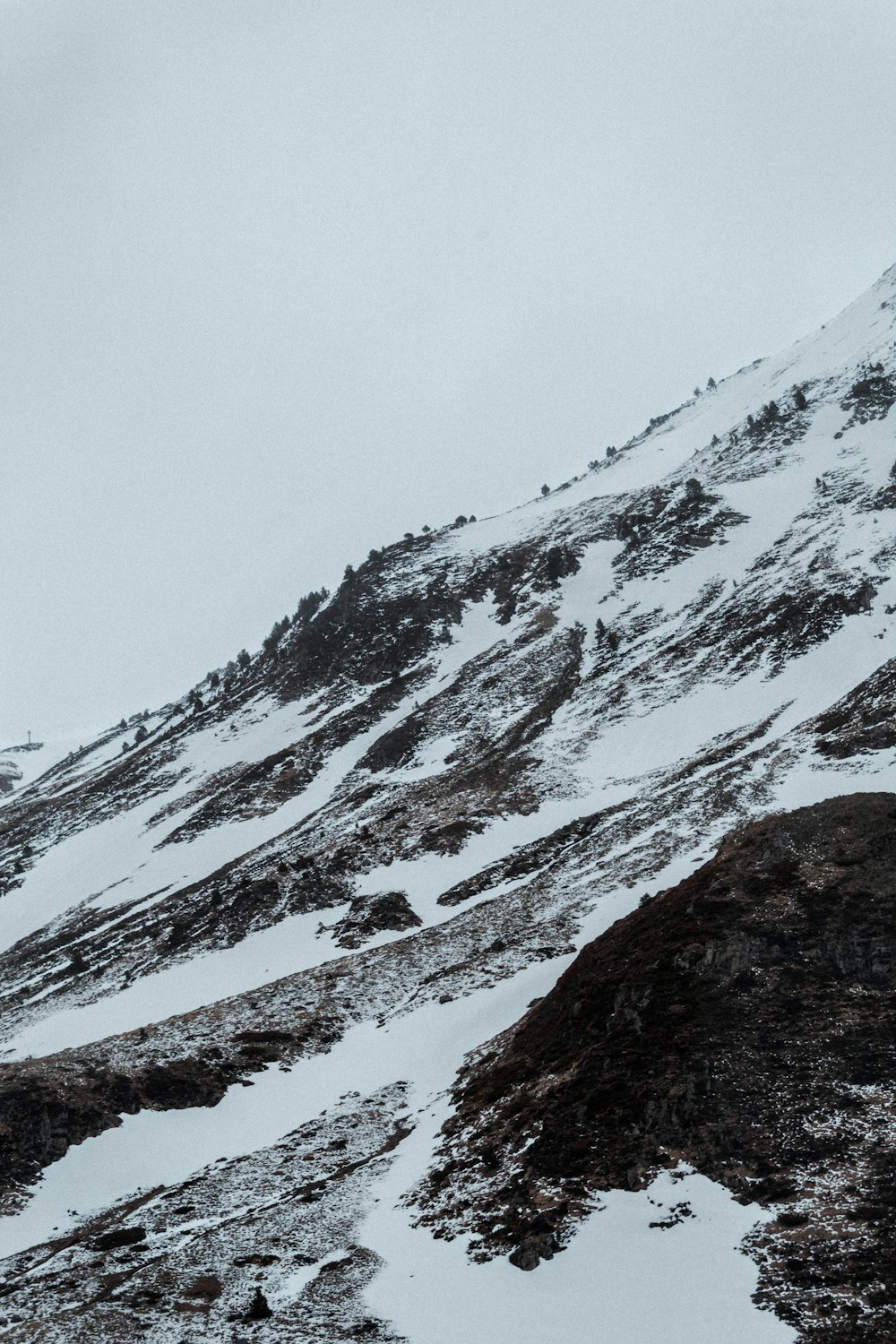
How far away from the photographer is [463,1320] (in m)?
20.9

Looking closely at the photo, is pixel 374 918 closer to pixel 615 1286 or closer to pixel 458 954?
pixel 458 954

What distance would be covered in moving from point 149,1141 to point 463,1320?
74.1 ft

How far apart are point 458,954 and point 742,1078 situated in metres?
30.3

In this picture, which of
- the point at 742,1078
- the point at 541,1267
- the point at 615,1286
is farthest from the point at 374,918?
the point at 615,1286

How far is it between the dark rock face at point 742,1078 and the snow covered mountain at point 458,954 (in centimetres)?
17

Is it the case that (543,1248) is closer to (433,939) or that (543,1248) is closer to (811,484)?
(433,939)

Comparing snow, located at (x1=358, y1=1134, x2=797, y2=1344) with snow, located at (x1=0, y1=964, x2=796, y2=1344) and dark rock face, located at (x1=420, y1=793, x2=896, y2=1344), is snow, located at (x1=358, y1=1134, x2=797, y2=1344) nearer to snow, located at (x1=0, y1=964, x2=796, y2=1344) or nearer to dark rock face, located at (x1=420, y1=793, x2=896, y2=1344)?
snow, located at (x1=0, y1=964, x2=796, y2=1344)

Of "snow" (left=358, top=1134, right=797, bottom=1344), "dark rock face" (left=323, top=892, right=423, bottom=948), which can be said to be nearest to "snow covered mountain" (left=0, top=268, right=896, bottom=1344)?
"snow" (left=358, top=1134, right=797, bottom=1344)

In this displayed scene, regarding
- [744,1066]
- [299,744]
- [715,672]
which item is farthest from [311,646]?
[744,1066]

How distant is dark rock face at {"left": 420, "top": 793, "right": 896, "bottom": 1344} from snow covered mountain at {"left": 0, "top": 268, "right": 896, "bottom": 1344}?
173 millimetres

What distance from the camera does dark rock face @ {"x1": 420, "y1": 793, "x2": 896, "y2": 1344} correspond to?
2022 centimetres

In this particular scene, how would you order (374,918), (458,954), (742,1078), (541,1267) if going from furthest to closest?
(374,918)
(458,954)
(742,1078)
(541,1267)

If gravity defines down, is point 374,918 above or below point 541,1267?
below

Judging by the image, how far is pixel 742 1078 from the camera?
87.6 ft
